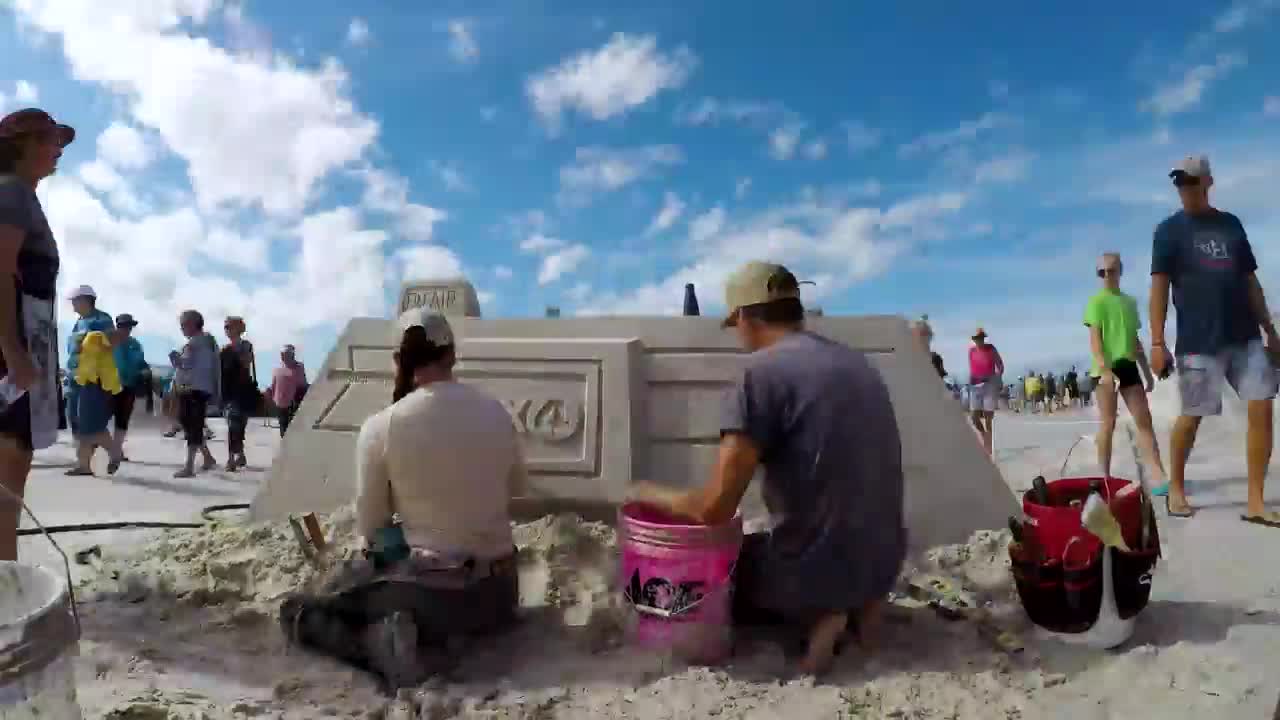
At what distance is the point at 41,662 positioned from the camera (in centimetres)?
155

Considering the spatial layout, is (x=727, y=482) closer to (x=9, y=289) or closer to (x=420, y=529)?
(x=420, y=529)

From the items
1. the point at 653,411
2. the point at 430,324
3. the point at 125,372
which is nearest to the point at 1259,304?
the point at 653,411

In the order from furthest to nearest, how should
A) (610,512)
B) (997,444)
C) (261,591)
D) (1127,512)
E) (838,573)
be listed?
(997,444), (610,512), (261,591), (1127,512), (838,573)

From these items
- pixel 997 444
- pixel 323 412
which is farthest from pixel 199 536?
pixel 997 444

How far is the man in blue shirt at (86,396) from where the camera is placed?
6.51 meters

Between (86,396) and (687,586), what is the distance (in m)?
5.97

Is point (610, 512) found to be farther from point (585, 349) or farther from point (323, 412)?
point (323, 412)

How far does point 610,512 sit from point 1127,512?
2032 mm

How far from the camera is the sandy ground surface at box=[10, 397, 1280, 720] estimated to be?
89.1 inches

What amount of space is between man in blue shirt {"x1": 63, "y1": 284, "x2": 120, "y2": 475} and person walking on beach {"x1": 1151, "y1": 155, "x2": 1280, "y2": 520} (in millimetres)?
7193

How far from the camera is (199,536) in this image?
3961 mm

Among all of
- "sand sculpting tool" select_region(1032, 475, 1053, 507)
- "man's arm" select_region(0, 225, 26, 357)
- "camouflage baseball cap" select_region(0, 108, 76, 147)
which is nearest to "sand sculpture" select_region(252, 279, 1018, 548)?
A: "sand sculpting tool" select_region(1032, 475, 1053, 507)

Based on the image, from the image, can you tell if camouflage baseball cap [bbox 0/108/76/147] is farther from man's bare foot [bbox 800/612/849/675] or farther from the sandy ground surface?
man's bare foot [bbox 800/612/849/675]

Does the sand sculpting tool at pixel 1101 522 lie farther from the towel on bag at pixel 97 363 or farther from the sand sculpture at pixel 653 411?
the towel on bag at pixel 97 363
